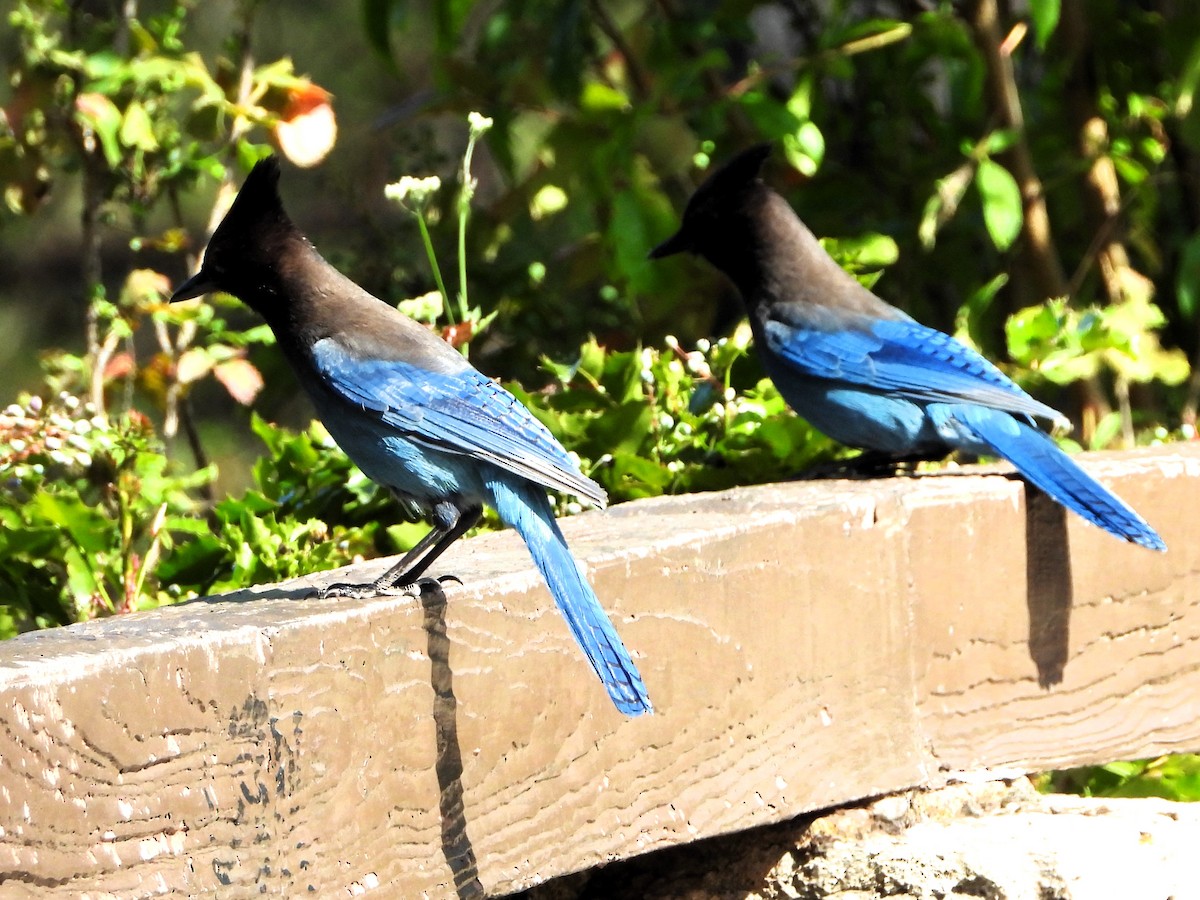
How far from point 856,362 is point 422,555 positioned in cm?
119

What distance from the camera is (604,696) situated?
2.50m

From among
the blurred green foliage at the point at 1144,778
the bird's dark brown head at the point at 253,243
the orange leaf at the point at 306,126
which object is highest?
the bird's dark brown head at the point at 253,243

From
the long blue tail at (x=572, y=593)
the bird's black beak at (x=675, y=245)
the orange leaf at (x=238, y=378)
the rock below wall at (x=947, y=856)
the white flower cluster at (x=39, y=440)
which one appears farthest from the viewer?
the bird's black beak at (x=675, y=245)

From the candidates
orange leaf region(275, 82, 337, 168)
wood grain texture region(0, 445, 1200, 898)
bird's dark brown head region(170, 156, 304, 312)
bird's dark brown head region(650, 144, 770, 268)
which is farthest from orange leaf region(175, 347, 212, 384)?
bird's dark brown head region(650, 144, 770, 268)

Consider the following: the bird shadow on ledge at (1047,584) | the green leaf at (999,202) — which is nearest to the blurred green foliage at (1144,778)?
the bird shadow on ledge at (1047,584)

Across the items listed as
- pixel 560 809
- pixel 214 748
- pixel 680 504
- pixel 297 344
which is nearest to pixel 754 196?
pixel 680 504

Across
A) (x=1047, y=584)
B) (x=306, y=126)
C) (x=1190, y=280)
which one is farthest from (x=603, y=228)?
(x=1047, y=584)

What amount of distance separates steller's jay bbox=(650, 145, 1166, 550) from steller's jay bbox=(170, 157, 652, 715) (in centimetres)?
94

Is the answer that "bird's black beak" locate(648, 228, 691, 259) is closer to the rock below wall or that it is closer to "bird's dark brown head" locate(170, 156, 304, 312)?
"bird's dark brown head" locate(170, 156, 304, 312)

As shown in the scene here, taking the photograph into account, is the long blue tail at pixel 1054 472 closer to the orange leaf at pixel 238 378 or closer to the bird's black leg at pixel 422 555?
the bird's black leg at pixel 422 555

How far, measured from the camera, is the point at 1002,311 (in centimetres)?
490

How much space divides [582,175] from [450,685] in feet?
6.76

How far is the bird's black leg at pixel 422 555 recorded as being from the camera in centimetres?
233

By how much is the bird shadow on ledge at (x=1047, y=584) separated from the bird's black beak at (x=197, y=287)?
1473 millimetres
